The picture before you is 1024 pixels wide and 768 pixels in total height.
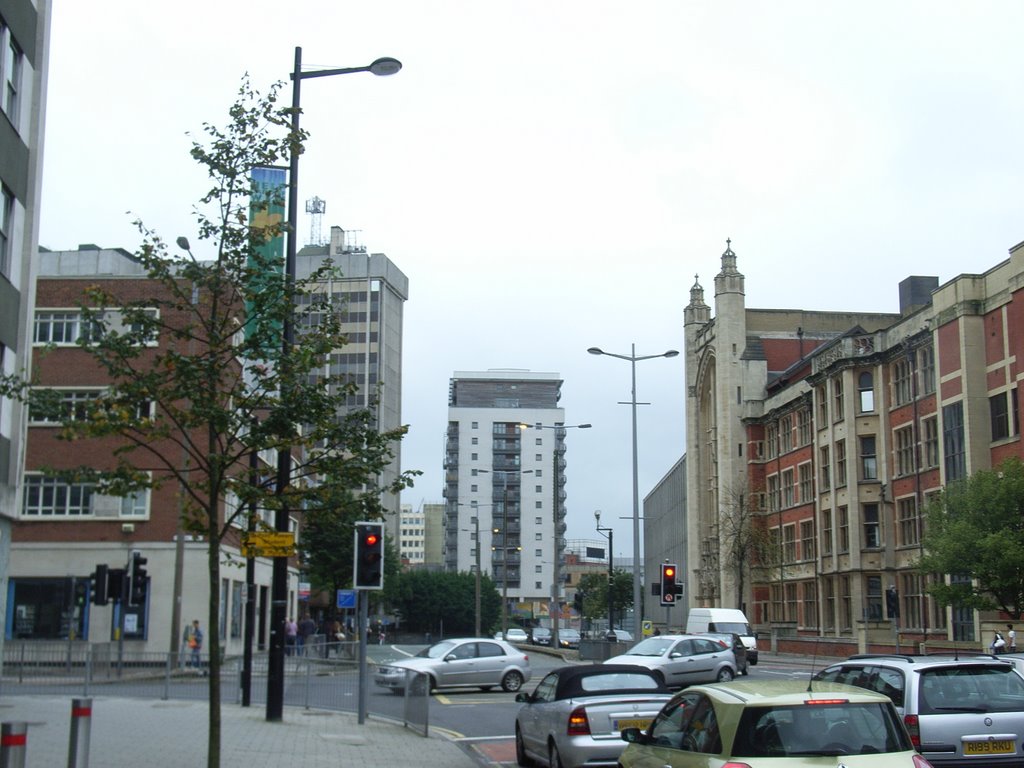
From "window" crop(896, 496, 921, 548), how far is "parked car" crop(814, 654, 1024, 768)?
41.8 m

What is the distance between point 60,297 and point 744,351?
49.9 meters

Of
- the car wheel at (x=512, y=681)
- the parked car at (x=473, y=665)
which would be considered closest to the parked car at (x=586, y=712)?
the parked car at (x=473, y=665)

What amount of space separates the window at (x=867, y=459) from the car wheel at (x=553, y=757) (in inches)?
1767

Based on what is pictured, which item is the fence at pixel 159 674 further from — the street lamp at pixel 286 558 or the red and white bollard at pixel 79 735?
the red and white bollard at pixel 79 735

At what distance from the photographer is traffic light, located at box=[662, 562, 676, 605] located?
34188 mm

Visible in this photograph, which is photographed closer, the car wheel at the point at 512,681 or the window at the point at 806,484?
the car wheel at the point at 512,681

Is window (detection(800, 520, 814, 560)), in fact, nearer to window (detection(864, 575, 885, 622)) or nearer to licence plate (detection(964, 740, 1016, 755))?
window (detection(864, 575, 885, 622))

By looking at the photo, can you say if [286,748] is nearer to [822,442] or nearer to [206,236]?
[206,236]

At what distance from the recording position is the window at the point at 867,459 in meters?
56.9

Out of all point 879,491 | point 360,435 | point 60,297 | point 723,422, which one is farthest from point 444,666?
point 723,422

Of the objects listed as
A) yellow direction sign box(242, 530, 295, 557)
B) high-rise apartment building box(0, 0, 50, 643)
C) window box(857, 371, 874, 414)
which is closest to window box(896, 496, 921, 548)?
window box(857, 371, 874, 414)

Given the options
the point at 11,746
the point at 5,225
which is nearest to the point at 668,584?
the point at 5,225

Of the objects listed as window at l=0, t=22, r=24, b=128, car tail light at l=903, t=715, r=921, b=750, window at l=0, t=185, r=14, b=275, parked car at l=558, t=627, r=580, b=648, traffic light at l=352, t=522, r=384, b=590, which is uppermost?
window at l=0, t=22, r=24, b=128

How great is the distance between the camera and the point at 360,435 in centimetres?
1368
